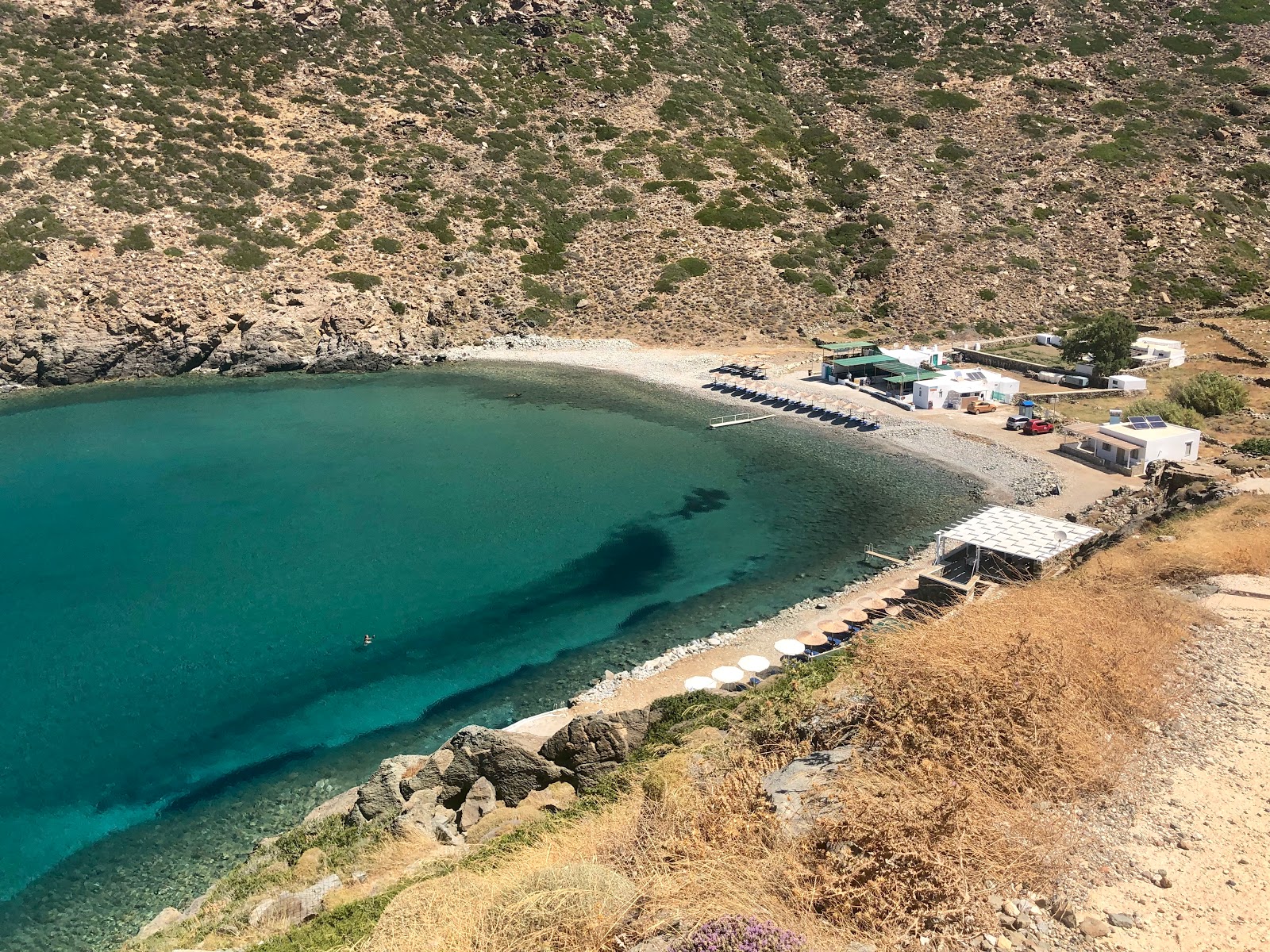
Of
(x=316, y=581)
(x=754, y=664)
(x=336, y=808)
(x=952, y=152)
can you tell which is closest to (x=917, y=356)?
(x=952, y=152)

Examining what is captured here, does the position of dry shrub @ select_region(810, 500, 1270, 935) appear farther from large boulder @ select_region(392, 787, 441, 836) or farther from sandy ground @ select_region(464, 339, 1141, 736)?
sandy ground @ select_region(464, 339, 1141, 736)

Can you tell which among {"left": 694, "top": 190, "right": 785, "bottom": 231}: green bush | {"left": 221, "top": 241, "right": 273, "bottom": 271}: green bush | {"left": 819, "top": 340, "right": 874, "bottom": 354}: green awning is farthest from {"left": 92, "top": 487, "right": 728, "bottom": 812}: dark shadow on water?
{"left": 221, "top": 241, "right": 273, "bottom": 271}: green bush

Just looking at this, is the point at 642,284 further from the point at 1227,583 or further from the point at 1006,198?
the point at 1227,583

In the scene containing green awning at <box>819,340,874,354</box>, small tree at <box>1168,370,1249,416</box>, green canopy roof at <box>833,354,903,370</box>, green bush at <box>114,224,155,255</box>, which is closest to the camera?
small tree at <box>1168,370,1249,416</box>

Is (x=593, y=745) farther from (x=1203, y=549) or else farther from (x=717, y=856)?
(x=1203, y=549)

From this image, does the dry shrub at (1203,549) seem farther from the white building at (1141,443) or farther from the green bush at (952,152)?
the green bush at (952,152)

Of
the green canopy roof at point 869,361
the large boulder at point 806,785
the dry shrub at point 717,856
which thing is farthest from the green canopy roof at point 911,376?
the dry shrub at point 717,856

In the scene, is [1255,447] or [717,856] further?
[1255,447]
